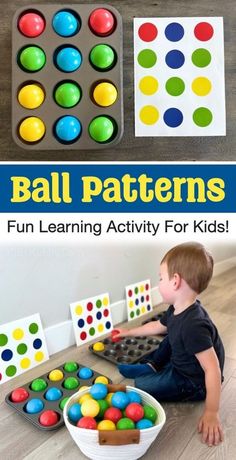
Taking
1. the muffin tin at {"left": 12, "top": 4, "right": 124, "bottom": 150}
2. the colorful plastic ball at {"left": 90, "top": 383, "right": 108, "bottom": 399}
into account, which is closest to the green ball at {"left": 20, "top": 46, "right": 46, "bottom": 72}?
the muffin tin at {"left": 12, "top": 4, "right": 124, "bottom": 150}

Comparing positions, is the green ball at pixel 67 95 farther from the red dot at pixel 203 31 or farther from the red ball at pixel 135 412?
the red ball at pixel 135 412

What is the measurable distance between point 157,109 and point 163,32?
0.32ft

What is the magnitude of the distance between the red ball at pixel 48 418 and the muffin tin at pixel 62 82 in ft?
1.09

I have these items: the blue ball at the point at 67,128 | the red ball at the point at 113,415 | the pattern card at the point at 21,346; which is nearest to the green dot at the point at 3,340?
the pattern card at the point at 21,346

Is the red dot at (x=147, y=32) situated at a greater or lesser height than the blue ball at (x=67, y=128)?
greater

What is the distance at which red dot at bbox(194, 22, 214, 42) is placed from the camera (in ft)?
1.58

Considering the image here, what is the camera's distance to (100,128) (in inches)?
18.2

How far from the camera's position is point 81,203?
457mm

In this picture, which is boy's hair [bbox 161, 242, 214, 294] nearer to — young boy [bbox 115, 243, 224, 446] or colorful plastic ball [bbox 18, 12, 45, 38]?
young boy [bbox 115, 243, 224, 446]

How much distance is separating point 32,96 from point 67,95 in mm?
42

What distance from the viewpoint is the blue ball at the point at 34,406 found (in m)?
0.50

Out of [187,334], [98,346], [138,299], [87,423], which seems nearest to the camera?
[87,423]

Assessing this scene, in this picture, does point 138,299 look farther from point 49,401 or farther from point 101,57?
point 101,57

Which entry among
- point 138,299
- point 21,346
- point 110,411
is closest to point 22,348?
point 21,346
